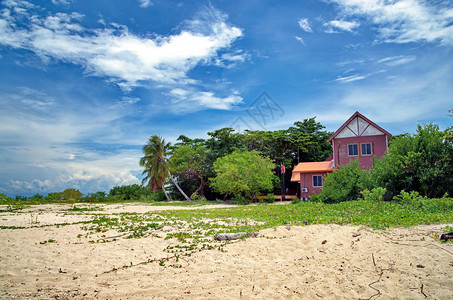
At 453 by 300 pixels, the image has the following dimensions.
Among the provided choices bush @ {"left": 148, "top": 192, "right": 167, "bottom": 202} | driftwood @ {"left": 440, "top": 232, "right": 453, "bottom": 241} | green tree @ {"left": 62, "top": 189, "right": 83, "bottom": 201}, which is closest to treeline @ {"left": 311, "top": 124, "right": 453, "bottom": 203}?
driftwood @ {"left": 440, "top": 232, "right": 453, "bottom": 241}

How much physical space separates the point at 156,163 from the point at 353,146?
905 inches

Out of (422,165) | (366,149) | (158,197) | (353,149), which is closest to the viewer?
(422,165)

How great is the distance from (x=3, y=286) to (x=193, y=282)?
348cm

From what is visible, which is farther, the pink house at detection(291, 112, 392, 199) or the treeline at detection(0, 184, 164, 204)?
the treeline at detection(0, 184, 164, 204)

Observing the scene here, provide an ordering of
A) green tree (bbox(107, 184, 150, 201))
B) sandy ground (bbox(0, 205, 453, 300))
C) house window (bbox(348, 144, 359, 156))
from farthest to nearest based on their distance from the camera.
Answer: green tree (bbox(107, 184, 150, 201)), house window (bbox(348, 144, 359, 156)), sandy ground (bbox(0, 205, 453, 300))

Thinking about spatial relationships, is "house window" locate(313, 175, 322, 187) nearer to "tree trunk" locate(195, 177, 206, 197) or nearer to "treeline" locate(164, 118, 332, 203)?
"treeline" locate(164, 118, 332, 203)

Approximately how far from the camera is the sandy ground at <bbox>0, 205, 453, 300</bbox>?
4680 mm

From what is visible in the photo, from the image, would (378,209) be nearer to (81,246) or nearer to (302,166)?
(81,246)

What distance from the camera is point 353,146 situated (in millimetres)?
27438

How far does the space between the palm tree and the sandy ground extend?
28106 mm

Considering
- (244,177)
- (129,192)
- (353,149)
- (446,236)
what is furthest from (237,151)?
(446,236)

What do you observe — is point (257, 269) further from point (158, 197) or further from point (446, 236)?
point (158, 197)

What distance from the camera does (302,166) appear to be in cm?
3017

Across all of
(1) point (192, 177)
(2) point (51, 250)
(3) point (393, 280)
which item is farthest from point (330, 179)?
(1) point (192, 177)
